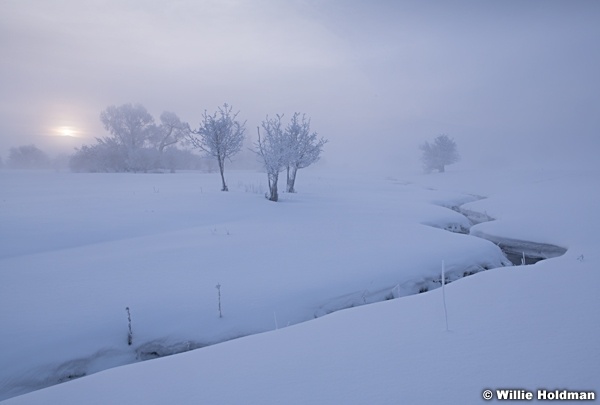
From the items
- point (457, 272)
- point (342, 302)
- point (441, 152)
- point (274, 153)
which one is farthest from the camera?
point (441, 152)

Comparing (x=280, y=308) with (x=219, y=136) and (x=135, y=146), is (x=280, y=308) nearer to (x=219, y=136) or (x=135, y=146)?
(x=219, y=136)

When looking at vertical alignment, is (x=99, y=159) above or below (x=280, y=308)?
above

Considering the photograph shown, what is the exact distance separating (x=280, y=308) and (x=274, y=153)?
532 inches

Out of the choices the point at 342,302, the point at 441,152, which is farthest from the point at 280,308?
the point at 441,152

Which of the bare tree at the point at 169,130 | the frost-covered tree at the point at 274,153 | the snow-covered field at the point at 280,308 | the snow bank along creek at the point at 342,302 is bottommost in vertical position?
the snow bank along creek at the point at 342,302

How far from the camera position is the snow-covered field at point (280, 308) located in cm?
284

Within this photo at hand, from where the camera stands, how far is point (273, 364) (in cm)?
323

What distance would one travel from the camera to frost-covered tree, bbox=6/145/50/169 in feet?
182

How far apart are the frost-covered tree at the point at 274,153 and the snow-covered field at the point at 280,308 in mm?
5302

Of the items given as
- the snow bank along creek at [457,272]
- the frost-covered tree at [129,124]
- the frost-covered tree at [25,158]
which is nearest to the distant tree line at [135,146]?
the frost-covered tree at [129,124]

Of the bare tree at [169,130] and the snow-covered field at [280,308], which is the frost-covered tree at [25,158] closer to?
the bare tree at [169,130]

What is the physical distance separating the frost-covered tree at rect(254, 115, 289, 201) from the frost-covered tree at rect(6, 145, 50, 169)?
58765 millimetres

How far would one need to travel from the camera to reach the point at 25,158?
55594mm

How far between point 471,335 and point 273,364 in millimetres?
2240
